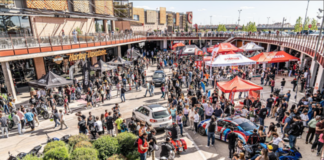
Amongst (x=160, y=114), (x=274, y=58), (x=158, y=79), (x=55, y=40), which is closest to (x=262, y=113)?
(x=160, y=114)

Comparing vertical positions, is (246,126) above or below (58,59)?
below

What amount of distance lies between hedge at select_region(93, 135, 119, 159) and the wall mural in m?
20.7

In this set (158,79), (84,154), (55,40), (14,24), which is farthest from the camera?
(158,79)

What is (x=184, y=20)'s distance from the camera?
86.4 meters

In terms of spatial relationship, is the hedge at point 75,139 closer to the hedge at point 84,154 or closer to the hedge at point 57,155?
the hedge at point 57,155

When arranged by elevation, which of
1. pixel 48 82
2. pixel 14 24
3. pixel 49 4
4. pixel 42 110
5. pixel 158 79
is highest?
pixel 49 4

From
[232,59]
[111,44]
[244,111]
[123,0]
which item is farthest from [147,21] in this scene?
[244,111]

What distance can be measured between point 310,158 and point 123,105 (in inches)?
485

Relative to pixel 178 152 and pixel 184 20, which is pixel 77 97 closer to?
pixel 178 152

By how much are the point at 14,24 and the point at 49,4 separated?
4.97 m

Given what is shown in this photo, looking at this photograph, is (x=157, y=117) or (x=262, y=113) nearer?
(x=262, y=113)

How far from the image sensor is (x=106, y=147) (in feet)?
22.6

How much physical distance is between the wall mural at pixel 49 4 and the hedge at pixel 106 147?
2073 cm

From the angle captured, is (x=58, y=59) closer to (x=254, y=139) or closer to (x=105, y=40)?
(x=105, y=40)
